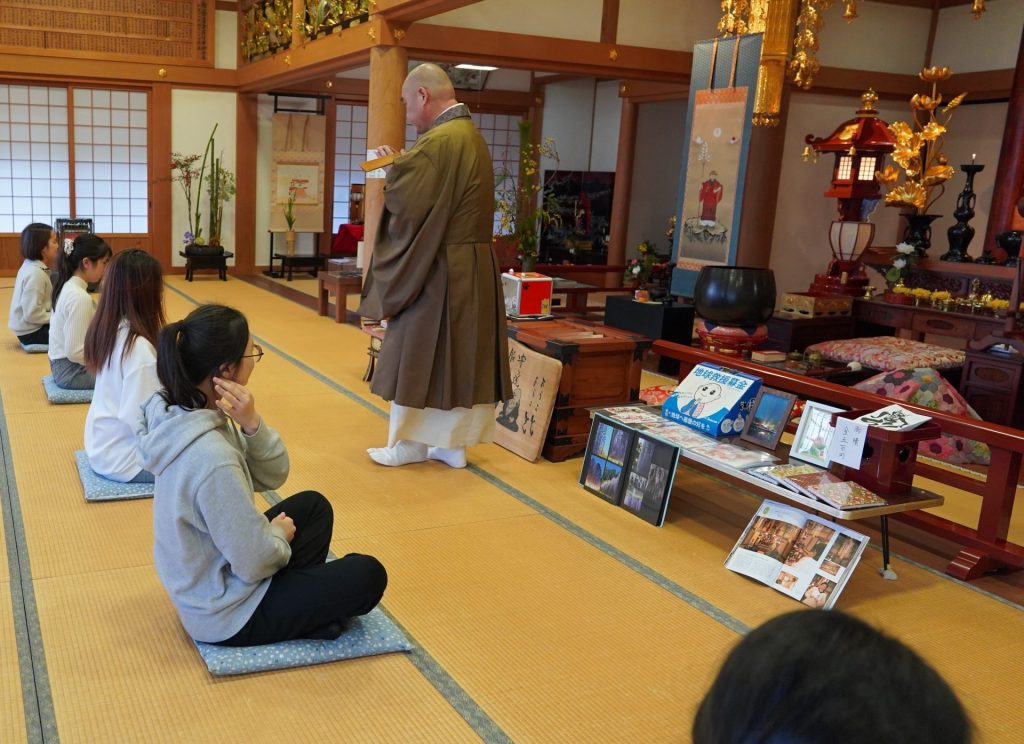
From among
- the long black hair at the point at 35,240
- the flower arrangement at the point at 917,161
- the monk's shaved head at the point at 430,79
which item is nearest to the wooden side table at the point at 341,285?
the long black hair at the point at 35,240

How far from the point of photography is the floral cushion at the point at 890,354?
5383 mm

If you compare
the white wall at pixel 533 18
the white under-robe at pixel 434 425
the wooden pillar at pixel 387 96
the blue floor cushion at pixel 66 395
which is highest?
the white wall at pixel 533 18

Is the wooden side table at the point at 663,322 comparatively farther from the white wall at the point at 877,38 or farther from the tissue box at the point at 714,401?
the white wall at the point at 877,38

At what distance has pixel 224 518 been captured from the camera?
2109mm

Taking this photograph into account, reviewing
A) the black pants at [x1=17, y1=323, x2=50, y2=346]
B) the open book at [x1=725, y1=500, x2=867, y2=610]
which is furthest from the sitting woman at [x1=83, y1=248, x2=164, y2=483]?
the black pants at [x1=17, y1=323, x2=50, y2=346]

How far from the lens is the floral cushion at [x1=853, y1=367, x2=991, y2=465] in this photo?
459 cm

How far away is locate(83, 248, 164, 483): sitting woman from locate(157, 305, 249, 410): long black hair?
1.13 metres

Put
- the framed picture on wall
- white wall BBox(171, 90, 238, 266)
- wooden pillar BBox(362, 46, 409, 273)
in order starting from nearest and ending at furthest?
wooden pillar BBox(362, 46, 409, 273) < white wall BBox(171, 90, 238, 266) < the framed picture on wall

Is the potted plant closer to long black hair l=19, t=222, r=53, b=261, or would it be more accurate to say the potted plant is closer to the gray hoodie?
long black hair l=19, t=222, r=53, b=261

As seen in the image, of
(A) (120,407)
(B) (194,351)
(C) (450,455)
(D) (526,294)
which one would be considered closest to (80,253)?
(A) (120,407)

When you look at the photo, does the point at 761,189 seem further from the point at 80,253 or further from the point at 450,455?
the point at 80,253

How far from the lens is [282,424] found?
4480 mm

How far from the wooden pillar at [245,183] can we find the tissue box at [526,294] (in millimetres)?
6717

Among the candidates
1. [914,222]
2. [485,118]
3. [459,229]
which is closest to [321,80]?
[485,118]
